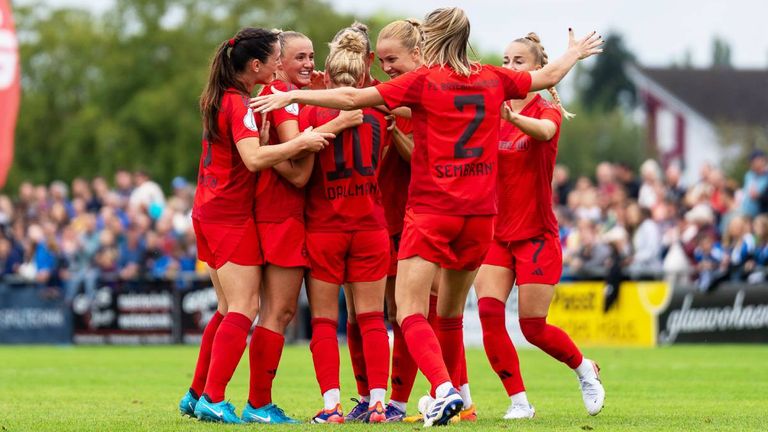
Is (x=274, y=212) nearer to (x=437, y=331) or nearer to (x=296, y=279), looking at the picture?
(x=296, y=279)

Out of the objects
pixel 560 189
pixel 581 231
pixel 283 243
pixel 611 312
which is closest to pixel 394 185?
pixel 283 243

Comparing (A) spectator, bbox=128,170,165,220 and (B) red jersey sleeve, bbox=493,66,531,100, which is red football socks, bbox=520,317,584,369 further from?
(A) spectator, bbox=128,170,165,220

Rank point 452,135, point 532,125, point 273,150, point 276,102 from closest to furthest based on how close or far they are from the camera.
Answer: point 276,102 < point 452,135 < point 273,150 < point 532,125

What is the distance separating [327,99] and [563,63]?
1536 millimetres

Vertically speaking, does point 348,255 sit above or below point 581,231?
above

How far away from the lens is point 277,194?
9.13 meters

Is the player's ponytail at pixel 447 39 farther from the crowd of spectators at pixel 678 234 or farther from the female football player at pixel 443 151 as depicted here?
the crowd of spectators at pixel 678 234

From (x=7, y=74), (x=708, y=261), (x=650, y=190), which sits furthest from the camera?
(x=650, y=190)

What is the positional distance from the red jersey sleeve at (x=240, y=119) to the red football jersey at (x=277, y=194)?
9.1 inches

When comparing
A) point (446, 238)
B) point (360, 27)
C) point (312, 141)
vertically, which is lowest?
point (446, 238)

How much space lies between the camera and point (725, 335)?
20672 millimetres

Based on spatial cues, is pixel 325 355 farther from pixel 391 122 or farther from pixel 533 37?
pixel 533 37

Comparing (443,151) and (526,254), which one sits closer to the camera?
(443,151)

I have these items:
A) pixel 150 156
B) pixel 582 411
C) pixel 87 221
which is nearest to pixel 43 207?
pixel 87 221
